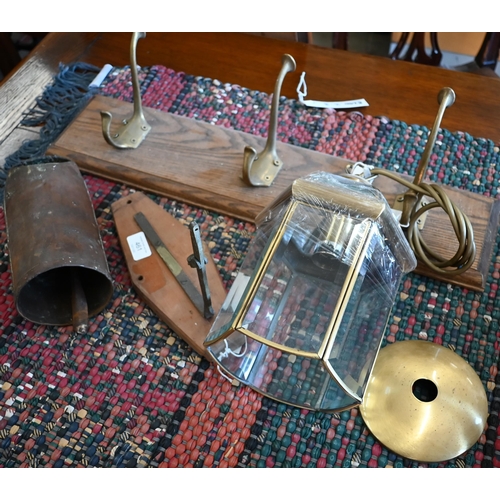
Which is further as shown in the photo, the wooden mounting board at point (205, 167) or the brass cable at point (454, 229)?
the wooden mounting board at point (205, 167)

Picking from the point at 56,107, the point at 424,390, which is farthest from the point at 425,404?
the point at 56,107

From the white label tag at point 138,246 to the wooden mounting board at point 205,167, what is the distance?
0.10 meters

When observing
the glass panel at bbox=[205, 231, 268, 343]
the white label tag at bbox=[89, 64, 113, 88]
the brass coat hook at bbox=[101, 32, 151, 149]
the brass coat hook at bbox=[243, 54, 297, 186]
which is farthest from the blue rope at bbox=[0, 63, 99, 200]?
the glass panel at bbox=[205, 231, 268, 343]

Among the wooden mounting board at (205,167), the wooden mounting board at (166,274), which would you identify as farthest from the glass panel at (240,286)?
the wooden mounting board at (205,167)

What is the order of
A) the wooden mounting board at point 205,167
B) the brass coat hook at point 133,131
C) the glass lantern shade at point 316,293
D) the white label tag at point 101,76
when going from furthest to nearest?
the white label tag at point 101,76, the brass coat hook at point 133,131, the wooden mounting board at point 205,167, the glass lantern shade at point 316,293

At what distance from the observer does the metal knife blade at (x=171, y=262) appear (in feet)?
2.83

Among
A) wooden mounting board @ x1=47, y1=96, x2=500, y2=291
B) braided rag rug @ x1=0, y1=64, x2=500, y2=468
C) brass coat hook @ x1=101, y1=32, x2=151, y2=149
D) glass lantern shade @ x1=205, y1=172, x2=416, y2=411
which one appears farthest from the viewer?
brass coat hook @ x1=101, y1=32, x2=151, y2=149

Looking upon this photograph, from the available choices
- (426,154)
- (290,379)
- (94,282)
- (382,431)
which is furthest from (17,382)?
(426,154)

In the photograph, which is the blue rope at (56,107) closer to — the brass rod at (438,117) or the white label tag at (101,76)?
the white label tag at (101,76)

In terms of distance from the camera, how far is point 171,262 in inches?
35.5

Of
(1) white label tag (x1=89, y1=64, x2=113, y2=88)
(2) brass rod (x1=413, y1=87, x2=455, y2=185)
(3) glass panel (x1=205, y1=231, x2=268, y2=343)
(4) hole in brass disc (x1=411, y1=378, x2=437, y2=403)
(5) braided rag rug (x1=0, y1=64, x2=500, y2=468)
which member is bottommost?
(5) braided rag rug (x1=0, y1=64, x2=500, y2=468)

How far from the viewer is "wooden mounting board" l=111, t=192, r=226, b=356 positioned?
0.84 m

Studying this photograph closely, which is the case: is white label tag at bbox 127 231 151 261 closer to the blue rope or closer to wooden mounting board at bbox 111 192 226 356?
wooden mounting board at bbox 111 192 226 356

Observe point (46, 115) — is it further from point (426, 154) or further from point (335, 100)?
point (426, 154)
